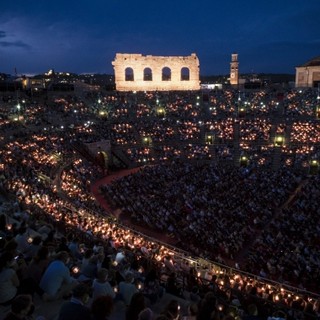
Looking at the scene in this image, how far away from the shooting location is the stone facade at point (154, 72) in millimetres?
53719

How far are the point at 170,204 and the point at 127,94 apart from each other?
101 feet

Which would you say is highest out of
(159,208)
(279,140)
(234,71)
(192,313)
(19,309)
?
(234,71)

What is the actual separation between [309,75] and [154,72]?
23485mm

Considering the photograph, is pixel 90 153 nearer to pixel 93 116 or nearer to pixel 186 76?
pixel 93 116

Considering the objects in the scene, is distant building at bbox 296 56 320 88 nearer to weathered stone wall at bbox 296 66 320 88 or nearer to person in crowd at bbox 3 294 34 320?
weathered stone wall at bbox 296 66 320 88

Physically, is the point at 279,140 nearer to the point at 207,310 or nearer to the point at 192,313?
the point at 192,313

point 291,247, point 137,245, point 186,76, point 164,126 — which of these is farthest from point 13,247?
point 186,76

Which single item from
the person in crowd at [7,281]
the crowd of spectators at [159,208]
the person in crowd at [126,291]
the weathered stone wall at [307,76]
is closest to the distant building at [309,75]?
the weathered stone wall at [307,76]

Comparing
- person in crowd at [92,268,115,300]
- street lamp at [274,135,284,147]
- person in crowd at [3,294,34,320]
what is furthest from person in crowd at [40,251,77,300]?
street lamp at [274,135,284,147]

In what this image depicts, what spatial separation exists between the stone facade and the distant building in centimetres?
1632

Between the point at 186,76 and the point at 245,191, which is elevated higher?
the point at 186,76

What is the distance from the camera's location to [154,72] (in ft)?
179

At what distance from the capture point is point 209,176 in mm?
28406

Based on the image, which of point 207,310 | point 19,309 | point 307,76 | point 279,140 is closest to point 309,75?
point 307,76
